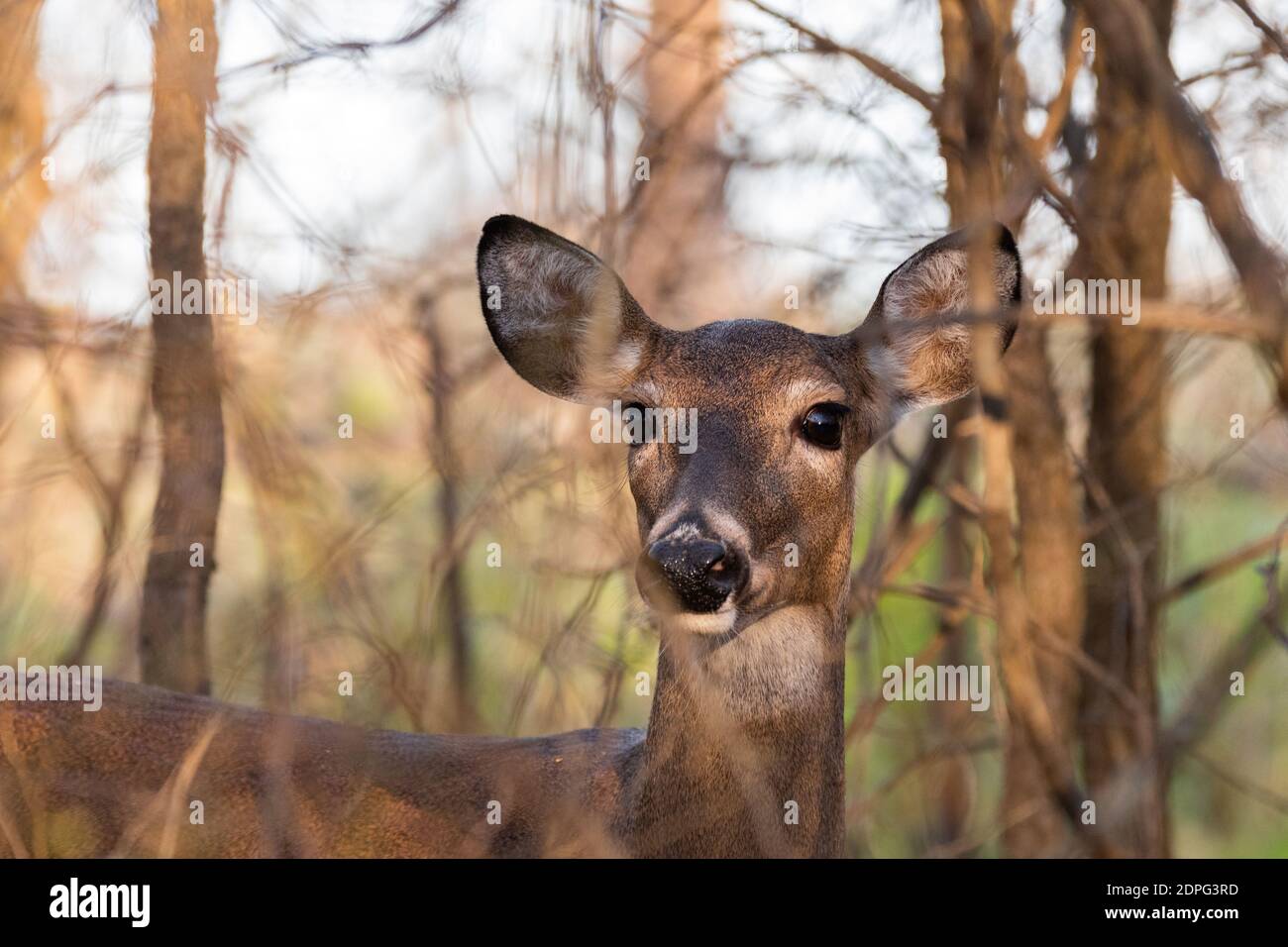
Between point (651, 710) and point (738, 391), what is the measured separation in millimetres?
938

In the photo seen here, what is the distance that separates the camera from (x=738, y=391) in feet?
14.3

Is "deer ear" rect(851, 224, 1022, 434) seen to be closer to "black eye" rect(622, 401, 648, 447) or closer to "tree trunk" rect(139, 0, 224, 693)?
"black eye" rect(622, 401, 648, 447)

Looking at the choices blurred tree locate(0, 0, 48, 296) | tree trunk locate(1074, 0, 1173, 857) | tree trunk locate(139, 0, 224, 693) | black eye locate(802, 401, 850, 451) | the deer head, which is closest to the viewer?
the deer head

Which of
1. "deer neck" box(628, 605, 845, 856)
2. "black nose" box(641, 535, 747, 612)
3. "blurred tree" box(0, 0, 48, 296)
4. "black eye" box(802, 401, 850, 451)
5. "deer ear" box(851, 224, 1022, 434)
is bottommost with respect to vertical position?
"deer neck" box(628, 605, 845, 856)

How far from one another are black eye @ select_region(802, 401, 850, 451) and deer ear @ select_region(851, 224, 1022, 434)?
0.24m

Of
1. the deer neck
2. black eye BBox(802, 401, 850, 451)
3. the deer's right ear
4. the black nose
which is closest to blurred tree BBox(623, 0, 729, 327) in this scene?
the deer's right ear

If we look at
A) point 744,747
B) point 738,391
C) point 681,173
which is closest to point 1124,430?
point 681,173

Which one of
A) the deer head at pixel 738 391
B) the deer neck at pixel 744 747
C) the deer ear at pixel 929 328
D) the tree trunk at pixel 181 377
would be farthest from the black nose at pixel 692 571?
the tree trunk at pixel 181 377

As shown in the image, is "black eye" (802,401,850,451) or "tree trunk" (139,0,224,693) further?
"tree trunk" (139,0,224,693)

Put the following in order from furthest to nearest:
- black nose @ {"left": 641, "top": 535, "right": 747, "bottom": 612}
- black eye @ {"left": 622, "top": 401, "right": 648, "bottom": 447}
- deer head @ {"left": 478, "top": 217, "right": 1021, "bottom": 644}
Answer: black eye @ {"left": 622, "top": 401, "right": 648, "bottom": 447}
deer head @ {"left": 478, "top": 217, "right": 1021, "bottom": 644}
black nose @ {"left": 641, "top": 535, "right": 747, "bottom": 612}

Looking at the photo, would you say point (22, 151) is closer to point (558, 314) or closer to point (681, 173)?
point (558, 314)

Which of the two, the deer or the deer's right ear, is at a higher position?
the deer's right ear

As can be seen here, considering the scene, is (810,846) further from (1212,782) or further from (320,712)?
(1212,782)

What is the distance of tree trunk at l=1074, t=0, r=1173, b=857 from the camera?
233 inches
